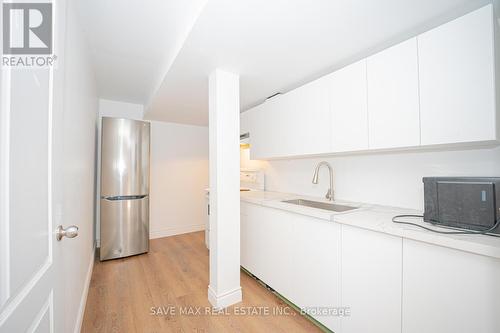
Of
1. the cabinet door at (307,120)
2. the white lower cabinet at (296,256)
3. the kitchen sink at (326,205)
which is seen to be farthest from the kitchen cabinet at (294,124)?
the white lower cabinet at (296,256)

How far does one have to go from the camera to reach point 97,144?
3.21 meters

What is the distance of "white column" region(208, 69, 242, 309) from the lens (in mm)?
1855

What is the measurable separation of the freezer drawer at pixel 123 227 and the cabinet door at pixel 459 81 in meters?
3.25

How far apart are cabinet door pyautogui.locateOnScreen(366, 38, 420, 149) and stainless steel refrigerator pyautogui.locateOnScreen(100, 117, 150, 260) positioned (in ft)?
9.37

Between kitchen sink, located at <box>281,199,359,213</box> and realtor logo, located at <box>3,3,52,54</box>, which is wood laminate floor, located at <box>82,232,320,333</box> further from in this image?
realtor logo, located at <box>3,3,52,54</box>

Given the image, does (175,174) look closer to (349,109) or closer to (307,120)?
(307,120)

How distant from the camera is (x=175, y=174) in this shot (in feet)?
13.1

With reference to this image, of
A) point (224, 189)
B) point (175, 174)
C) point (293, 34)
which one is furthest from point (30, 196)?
point (175, 174)

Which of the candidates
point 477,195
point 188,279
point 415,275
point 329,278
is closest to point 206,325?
point 188,279

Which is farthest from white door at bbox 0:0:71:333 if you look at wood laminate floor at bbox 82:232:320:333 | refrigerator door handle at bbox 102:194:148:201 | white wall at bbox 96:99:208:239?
white wall at bbox 96:99:208:239

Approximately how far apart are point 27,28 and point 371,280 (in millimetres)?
1928

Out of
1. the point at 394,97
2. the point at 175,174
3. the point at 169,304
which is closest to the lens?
the point at 394,97

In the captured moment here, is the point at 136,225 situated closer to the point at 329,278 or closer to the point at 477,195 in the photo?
the point at 329,278

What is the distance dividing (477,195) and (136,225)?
342 cm
